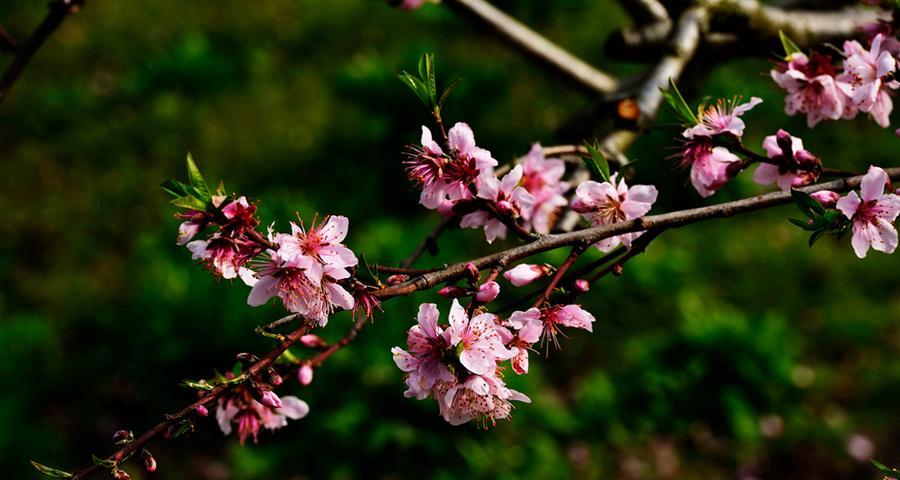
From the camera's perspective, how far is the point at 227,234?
2.67 feet

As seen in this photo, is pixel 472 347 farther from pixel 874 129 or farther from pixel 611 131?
pixel 874 129

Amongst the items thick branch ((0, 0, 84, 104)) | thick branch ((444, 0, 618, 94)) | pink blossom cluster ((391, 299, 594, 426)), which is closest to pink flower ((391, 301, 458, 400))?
Result: pink blossom cluster ((391, 299, 594, 426))

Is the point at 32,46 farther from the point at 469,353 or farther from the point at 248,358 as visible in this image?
the point at 469,353

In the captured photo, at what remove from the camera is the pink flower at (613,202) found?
3.09ft

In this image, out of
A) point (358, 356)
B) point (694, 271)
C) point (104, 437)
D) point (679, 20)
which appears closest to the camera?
point (679, 20)

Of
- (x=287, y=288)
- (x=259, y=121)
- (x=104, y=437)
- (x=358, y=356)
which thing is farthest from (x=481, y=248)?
(x=287, y=288)

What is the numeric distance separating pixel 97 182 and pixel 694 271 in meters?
2.58

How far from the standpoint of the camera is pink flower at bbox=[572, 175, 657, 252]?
94 centimetres

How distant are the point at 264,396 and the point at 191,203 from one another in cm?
23

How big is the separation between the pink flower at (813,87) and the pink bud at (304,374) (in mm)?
742

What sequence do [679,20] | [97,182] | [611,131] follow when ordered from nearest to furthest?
[611,131]
[679,20]
[97,182]

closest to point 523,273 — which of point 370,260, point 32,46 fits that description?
point 32,46

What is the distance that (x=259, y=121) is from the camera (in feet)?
12.0

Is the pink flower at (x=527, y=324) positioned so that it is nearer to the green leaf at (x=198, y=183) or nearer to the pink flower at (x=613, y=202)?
the pink flower at (x=613, y=202)
